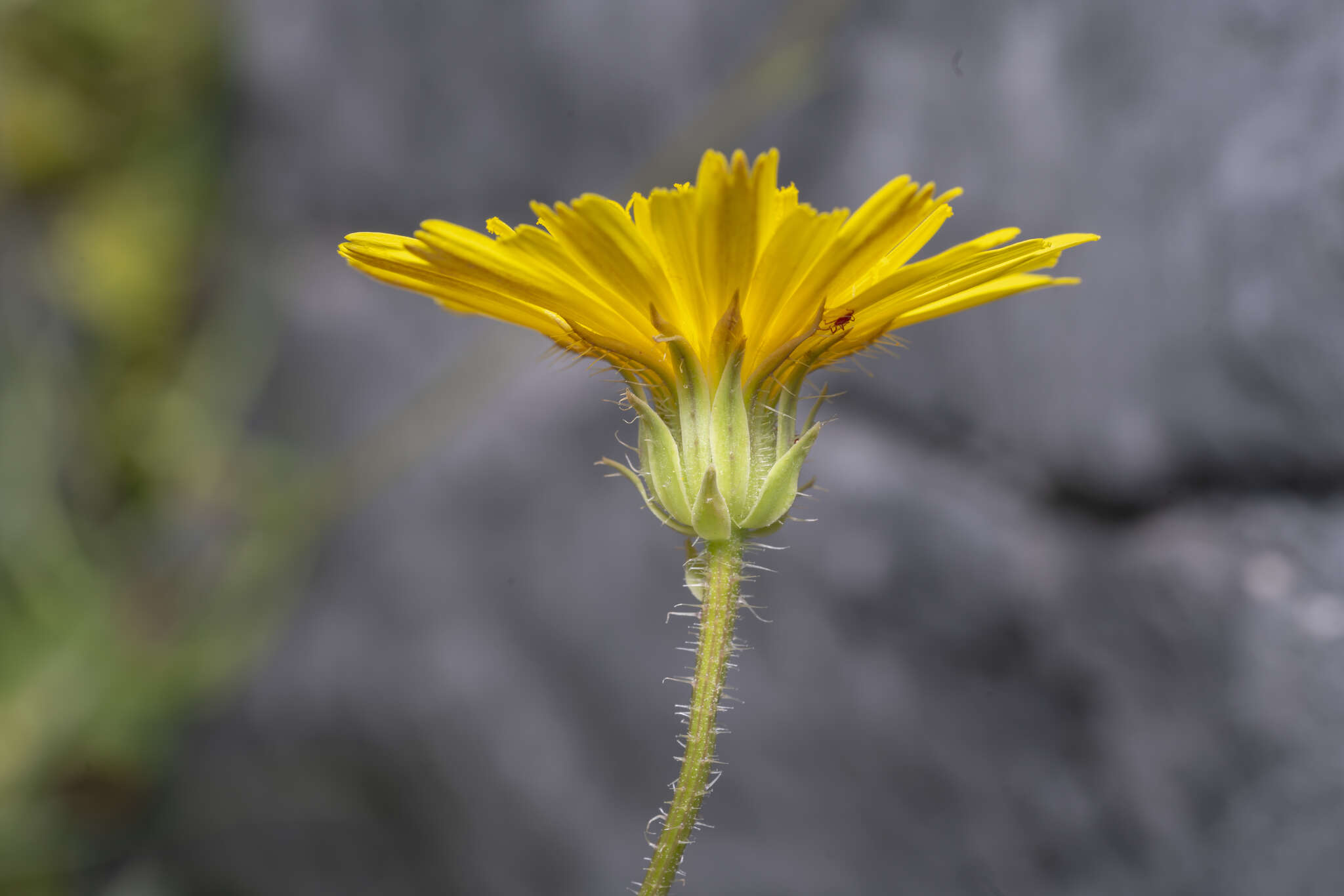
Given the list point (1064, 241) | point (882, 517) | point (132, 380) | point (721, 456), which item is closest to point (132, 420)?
point (132, 380)

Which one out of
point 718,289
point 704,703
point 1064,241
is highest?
point 1064,241

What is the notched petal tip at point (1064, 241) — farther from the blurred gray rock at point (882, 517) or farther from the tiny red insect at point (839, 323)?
the blurred gray rock at point (882, 517)

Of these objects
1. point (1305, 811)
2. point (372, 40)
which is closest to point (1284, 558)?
point (1305, 811)

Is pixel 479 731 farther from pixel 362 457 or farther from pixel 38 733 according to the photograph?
pixel 38 733

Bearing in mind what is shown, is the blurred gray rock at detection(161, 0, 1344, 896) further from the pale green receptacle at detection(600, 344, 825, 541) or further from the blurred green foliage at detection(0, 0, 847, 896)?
the pale green receptacle at detection(600, 344, 825, 541)

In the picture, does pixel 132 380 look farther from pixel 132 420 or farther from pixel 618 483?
pixel 618 483

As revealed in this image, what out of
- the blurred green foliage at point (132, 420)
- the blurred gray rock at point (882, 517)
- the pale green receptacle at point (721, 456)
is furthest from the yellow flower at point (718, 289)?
the blurred green foliage at point (132, 420)
